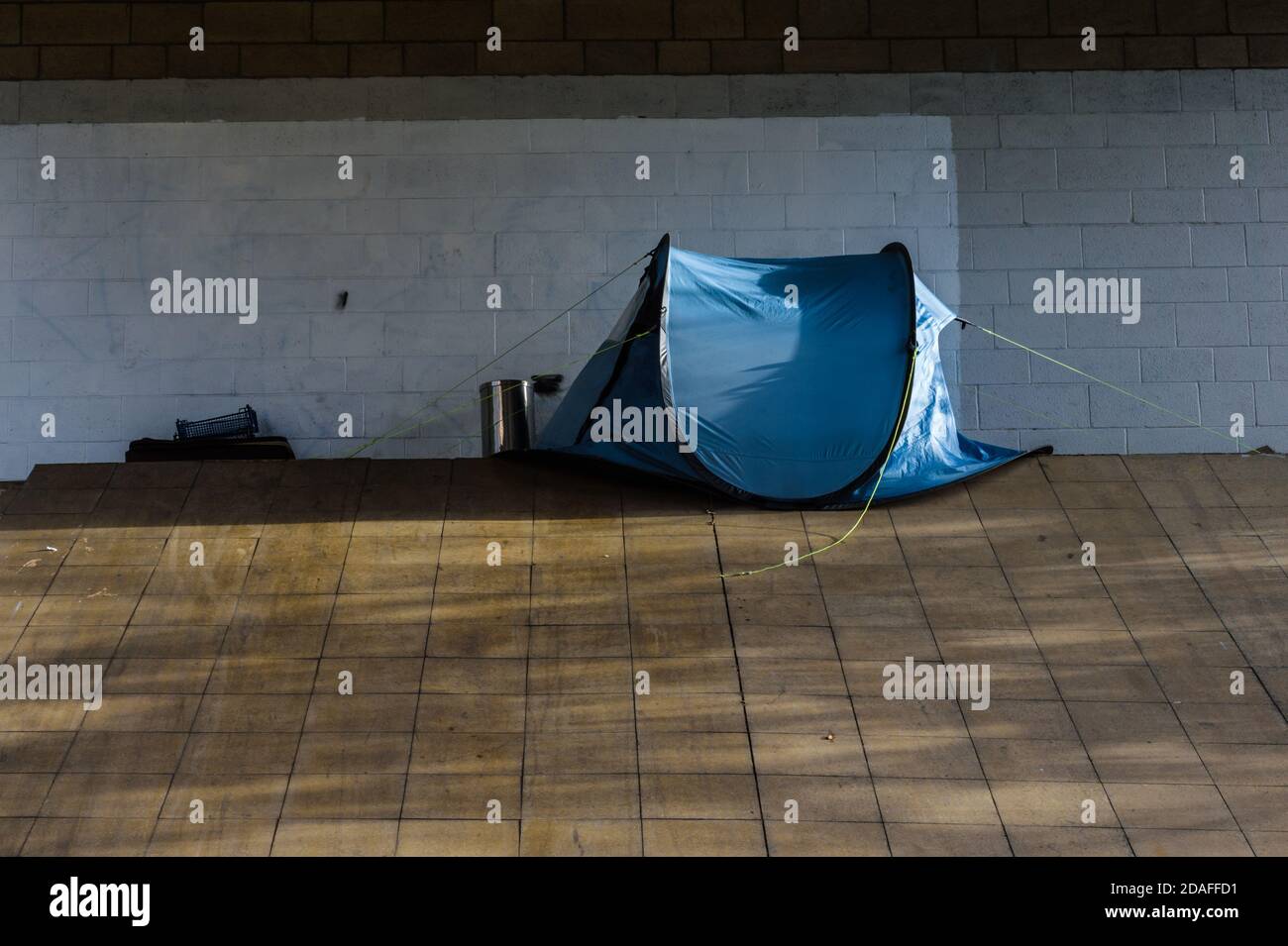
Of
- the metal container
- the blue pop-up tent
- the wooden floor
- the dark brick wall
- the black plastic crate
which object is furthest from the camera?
the dark brick wall

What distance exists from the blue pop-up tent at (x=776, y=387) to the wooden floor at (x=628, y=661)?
21cm

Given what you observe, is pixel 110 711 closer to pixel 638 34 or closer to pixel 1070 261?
pixel 638 34

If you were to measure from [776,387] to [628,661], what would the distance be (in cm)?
174

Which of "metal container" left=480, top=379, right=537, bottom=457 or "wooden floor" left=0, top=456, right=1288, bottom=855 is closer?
"wooden floor" left=0, top=456, right=1288, bottom=855

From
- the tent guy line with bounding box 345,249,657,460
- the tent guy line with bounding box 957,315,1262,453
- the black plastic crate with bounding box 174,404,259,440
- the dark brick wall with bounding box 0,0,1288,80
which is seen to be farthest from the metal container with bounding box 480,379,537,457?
the tent guy line with bounding box 957,315,1262,453

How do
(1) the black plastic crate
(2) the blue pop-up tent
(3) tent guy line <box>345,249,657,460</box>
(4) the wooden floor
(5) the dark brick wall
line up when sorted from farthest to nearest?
(5) the dark brick wall < (3) tent guy line <box>345,249,657,460</box> < (1) the black plastic crate < (2) the blue pop-up tent < (4) the wooden floor

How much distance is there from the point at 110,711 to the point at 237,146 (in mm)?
4022

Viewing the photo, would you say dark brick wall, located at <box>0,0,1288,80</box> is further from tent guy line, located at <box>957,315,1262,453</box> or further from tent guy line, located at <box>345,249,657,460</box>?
tent guy line, located at <box>957,315,1262,453</box>

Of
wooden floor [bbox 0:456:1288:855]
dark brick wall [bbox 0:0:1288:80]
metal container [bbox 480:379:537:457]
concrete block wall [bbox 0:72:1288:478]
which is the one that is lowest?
wooden floor [bbox 0:456:1288:855]

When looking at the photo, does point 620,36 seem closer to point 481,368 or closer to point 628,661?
point 481,368

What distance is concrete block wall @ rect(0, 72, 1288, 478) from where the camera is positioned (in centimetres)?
752

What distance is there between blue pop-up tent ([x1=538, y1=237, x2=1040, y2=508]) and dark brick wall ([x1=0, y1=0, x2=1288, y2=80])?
6.42 feet

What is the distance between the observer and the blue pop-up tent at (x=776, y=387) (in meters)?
6.14

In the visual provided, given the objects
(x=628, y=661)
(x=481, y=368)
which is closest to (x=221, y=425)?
(x=481, y=368)
